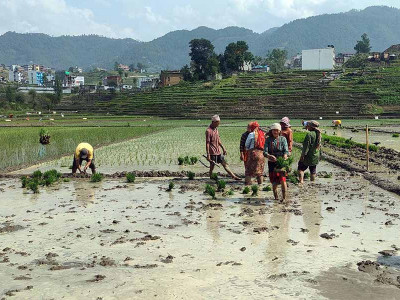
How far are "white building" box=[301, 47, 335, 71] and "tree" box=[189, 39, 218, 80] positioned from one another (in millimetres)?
23910

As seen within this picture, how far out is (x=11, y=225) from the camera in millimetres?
7344

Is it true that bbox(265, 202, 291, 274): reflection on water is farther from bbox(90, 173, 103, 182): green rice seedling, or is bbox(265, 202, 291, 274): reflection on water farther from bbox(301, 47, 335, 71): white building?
bbox(301, 47, 335, 71): white building

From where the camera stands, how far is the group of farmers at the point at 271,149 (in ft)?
29.1

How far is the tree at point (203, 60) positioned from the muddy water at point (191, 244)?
256ft

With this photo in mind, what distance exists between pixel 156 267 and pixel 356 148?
51.7ft

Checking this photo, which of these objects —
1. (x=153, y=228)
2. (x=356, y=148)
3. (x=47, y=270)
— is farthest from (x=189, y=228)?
(x=356, y=148)

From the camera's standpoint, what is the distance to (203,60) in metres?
90.9

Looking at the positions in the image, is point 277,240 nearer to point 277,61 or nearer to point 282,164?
point 282,164

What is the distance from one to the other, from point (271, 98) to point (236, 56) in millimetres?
34001

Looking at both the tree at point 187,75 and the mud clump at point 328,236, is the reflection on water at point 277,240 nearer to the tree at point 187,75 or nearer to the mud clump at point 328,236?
the mud clump at point 328,236

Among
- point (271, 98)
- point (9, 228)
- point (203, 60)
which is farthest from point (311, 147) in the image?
point (203, 60)

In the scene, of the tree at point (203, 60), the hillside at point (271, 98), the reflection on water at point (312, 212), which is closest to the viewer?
the reflection on water at point (312, 212)

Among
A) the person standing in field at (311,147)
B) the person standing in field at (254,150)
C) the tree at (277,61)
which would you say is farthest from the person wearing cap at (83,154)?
the tree at (277,61)

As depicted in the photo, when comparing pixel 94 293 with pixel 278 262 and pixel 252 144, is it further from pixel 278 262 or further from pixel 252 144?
pixel 252 144
